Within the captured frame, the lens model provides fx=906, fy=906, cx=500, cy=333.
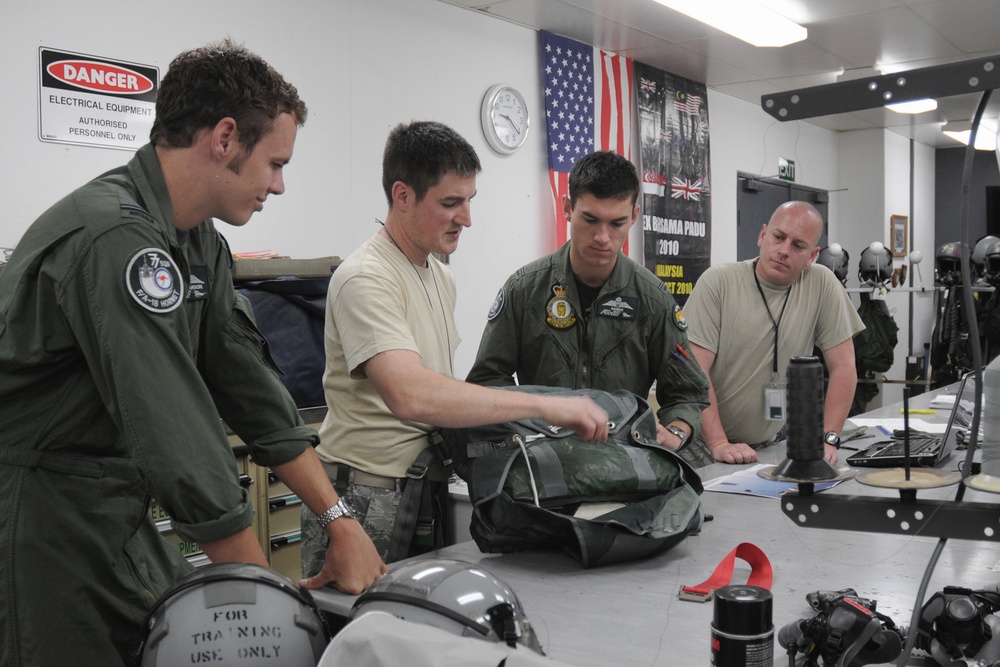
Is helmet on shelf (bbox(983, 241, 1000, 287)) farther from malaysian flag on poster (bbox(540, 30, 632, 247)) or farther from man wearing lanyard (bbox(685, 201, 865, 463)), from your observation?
man wearing lanyard (bbox(685, 201, 865, 463))

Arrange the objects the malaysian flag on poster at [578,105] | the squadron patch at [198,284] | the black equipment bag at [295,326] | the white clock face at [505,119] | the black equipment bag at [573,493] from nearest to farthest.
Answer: the squadron patch at [198,284], the black equipment bag at [573,493], the black equipment bag at [295,326], the white clock face at [505,119], the malaysian flag on poster at [578,105]

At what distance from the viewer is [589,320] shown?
2490 millimetres

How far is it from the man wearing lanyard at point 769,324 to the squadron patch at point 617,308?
0.83 m

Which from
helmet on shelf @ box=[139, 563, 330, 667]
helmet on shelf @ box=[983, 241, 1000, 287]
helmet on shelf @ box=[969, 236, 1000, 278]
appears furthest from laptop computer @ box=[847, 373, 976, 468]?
helmet on shelf @ box=[969, 236, 1000, 278]

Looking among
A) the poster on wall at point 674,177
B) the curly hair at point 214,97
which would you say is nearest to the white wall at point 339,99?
the poster on wall at point 674,177

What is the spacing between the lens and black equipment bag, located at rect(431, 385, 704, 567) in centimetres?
177

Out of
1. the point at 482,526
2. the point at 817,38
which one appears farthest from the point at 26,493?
the point at 817,38

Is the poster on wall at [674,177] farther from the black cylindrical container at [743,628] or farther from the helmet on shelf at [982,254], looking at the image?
the black cylindrical container at [743,628]

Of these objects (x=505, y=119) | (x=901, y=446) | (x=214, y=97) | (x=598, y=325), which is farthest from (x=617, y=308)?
(x=505, y=119)

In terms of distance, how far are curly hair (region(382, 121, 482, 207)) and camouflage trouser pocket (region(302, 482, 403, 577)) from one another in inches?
27.0

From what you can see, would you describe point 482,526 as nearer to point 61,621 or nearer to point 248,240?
point 61,621

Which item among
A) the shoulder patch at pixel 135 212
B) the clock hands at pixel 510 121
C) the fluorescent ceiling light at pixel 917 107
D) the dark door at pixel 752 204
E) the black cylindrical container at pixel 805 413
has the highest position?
the fluorescent ceiling light at pixel 917 107

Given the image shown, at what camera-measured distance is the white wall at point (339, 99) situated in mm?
3256

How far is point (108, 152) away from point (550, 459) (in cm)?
250
